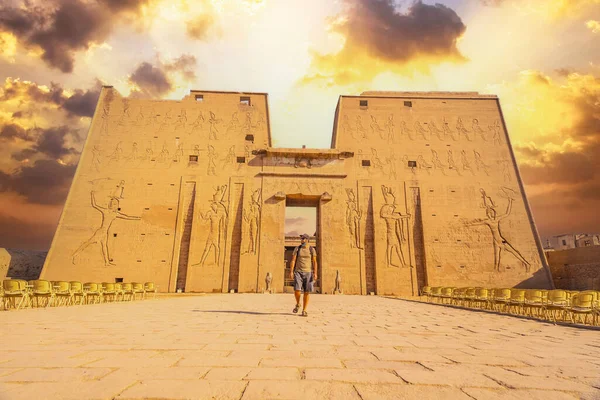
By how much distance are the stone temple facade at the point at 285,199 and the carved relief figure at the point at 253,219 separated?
0.06 metres

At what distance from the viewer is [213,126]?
21.6m

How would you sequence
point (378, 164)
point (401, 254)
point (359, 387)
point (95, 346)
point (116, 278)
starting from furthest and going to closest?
point (378, 164) < point (401, 254) < point (116, 278) < point (95, 346) < point (359, 387)

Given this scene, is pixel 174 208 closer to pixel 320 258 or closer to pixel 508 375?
pixel 320 258

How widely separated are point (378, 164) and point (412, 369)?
772 inches

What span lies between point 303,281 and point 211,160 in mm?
15493

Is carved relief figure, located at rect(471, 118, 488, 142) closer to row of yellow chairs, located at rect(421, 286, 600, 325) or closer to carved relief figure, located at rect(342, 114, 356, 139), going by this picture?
carved relief figure, located at rect(342, 114, 356, 139)

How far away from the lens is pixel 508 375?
225 cm

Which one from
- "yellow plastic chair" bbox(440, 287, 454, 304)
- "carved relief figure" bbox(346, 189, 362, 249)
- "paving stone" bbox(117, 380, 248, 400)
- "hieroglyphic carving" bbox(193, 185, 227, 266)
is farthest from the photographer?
"carved relief figure" bbox(346, 189, 362, 249)

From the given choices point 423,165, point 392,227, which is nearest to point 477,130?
point 423,165

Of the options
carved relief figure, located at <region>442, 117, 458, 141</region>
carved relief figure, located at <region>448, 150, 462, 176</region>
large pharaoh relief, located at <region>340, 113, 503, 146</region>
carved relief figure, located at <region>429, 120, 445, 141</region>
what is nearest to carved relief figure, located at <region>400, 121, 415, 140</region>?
large pharaoh relief, located at <region>340, 113, 503, 146</region>

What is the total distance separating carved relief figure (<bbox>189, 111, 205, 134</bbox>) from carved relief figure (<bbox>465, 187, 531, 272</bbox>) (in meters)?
17.8

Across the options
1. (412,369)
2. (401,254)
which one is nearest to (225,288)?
(401,254)

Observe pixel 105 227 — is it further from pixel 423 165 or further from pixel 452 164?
pixel 452 164

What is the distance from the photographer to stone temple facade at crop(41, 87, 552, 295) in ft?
61.9
